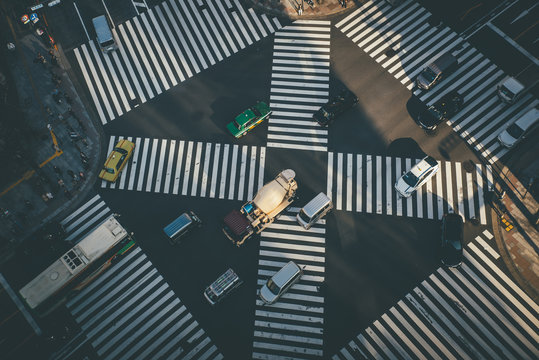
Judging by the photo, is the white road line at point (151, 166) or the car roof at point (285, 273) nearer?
the car roof at point (285, 273)

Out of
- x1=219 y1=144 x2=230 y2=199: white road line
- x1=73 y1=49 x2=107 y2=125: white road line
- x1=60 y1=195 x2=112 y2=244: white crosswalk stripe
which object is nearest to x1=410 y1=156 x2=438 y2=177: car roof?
x1=219 y1=144 x2=230 y2=199: white road line

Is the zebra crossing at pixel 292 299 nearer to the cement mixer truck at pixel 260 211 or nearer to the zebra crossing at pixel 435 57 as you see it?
the cement mixer truck at pixel 260 211

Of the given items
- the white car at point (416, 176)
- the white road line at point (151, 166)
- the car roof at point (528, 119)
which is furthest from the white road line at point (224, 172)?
the car roof at point (528, 119)

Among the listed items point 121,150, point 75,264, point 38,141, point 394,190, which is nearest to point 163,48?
point 121,150

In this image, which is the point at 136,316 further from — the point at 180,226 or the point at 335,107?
the point at 335,107

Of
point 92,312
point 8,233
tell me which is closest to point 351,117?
point 92,312
